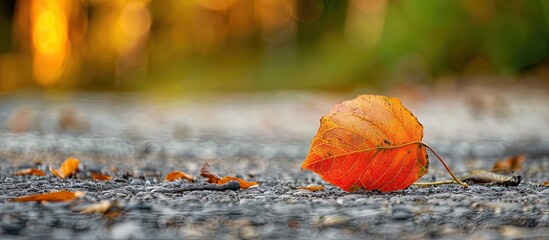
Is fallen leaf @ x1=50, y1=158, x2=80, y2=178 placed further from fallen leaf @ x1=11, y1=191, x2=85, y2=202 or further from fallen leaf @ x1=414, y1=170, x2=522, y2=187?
fallen leaf @ x1=414, y1=170, x2=522, y2=187

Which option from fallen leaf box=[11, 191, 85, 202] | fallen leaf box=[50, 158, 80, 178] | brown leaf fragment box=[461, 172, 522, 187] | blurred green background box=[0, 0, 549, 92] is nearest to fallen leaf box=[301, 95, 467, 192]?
brown leaf fragment box=[461, 172, 522, 187]

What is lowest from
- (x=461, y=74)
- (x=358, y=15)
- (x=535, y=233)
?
(x=535, y=233)

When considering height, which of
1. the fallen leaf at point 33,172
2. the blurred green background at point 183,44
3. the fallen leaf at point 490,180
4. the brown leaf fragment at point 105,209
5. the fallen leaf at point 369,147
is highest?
the blurred green background at point 183,44

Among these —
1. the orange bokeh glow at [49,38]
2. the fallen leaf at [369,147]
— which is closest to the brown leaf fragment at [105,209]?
the fallen leaf at [369,147]

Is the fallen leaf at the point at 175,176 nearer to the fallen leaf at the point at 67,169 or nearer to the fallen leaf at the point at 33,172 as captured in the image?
the fallen leaf at the point at 67,169

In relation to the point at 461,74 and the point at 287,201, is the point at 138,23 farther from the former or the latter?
the point at 287,201

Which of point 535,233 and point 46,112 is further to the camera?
point 46,112

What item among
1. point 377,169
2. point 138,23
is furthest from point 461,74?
point 377,169
